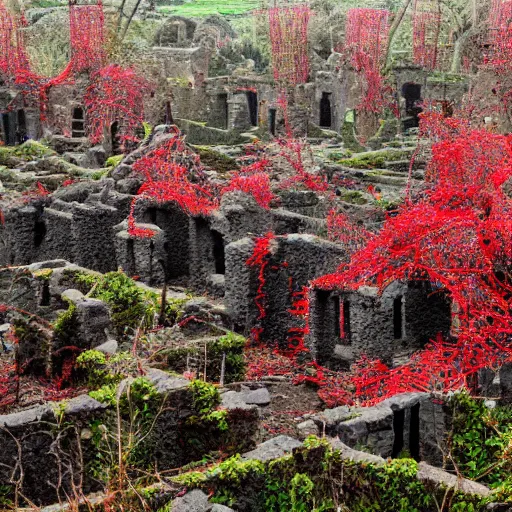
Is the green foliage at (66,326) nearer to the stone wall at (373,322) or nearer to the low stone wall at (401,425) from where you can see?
the stone wall at (373,322)

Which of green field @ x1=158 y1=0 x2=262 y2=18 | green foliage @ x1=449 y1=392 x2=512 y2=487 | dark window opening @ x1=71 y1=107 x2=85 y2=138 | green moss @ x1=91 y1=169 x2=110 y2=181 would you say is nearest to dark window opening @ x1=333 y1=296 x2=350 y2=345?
green foliage @ x1=449 y1=392 x2=512 y2=487

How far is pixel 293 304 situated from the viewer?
25234 millimetres

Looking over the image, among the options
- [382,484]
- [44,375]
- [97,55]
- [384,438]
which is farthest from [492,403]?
[97,55]

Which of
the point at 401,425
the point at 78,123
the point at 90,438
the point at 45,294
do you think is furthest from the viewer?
the point at 78,123

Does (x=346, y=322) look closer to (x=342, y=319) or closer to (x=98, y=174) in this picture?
(x=342, y=319)

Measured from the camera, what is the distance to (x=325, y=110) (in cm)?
6394

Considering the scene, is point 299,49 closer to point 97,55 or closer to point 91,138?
point 97,55

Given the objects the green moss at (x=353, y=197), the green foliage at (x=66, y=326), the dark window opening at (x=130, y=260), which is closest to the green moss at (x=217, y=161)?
the green moss at (x=353, y=197)

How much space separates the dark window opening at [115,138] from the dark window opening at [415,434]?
95.0 feet

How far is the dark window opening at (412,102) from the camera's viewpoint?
195 feet

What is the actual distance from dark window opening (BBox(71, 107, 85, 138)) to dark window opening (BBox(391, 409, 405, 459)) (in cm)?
3721

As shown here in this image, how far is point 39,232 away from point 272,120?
29265 mm

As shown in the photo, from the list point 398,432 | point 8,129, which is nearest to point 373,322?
point 398,432

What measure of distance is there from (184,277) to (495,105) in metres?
17.8
